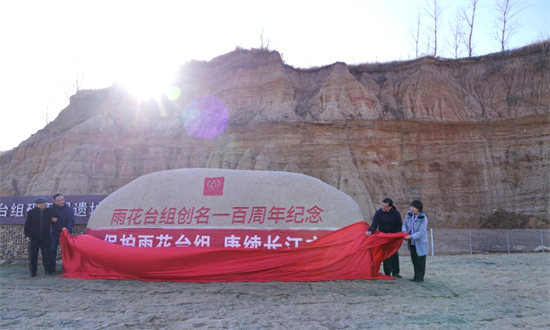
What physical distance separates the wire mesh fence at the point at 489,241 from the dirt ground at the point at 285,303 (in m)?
5.72

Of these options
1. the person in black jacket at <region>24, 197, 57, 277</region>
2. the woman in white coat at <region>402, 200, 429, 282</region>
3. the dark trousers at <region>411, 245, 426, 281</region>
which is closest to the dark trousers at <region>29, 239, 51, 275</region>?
the person in black jacket at <region>24, 197, 57, 277</region>

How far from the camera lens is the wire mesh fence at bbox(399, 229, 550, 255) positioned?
541 inches

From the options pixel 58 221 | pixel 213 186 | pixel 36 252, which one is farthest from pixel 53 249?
pixel 213 186

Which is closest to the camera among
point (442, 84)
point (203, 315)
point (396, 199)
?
point (203, 315)

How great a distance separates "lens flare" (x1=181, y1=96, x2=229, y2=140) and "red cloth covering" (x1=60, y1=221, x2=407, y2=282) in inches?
577

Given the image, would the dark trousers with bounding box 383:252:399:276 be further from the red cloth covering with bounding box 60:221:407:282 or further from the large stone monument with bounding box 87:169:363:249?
the large stone monument with bounding box 87:169:363:249

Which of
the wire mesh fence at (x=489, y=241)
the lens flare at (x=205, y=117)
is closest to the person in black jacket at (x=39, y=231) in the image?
the wire mesh fence at (x=489, y=241)

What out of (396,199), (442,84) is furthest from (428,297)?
(442,84)

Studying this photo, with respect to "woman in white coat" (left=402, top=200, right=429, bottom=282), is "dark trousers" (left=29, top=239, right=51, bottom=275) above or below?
below

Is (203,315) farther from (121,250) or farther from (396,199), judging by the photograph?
(396,199)

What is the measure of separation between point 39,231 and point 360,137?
15311mm

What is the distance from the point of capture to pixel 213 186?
28.0 feet

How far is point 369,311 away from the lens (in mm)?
5391

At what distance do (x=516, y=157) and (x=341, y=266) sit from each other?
52.4 feet
